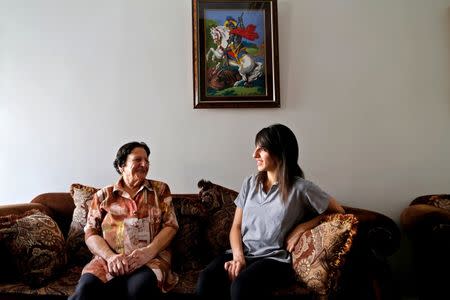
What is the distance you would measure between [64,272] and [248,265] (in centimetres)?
91

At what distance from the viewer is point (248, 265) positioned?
57.1 inches

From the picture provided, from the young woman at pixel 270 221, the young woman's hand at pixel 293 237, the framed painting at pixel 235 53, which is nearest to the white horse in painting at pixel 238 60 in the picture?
the framed painting at pixel 235 53

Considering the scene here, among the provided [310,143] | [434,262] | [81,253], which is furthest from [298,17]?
[81,253]

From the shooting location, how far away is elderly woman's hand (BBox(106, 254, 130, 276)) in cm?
140

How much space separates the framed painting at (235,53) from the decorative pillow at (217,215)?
2.04ft

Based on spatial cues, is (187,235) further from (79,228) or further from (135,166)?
(79,228)

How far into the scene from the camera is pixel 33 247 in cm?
147

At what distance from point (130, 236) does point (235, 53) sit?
4.47 feet

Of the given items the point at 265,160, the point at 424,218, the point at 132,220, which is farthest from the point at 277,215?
the point at 424,218

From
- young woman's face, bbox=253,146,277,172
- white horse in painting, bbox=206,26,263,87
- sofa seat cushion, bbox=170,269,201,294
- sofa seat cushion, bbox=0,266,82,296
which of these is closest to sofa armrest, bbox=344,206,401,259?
young woman's face, bbox=253,146,277,172

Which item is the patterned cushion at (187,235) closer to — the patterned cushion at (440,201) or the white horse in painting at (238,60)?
the white horse in painting at (238,60)

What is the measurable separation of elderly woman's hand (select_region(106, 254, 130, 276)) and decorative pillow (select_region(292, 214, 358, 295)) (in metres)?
0.75

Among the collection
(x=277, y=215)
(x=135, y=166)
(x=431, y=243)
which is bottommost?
(x=431, y=243)

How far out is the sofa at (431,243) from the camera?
160cm
